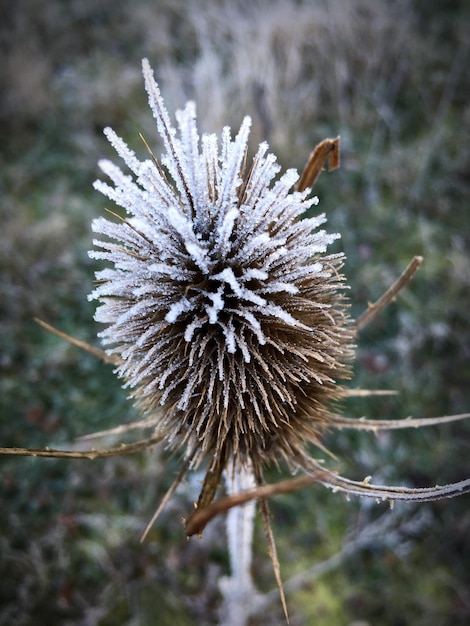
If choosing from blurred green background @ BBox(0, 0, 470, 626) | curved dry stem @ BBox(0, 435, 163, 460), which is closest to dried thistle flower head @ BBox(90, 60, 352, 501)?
curved dry stem @ BBox(0, 435, 163, 460)

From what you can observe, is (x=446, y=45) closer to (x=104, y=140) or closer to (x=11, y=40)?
(x=104, y=140)

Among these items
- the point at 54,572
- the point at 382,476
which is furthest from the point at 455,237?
the point at 54,572

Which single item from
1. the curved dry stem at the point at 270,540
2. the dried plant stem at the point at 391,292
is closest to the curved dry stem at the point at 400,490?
the curved dry stem at the point at 270,540

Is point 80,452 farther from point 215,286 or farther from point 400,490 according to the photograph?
point 400,490

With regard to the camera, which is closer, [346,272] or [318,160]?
[318,160]

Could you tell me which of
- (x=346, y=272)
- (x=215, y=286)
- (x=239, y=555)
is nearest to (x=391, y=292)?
Answer: (x=215, y=286)

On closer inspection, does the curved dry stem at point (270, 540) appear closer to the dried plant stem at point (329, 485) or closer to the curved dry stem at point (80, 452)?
the dried plant stem at point (329, 485)
